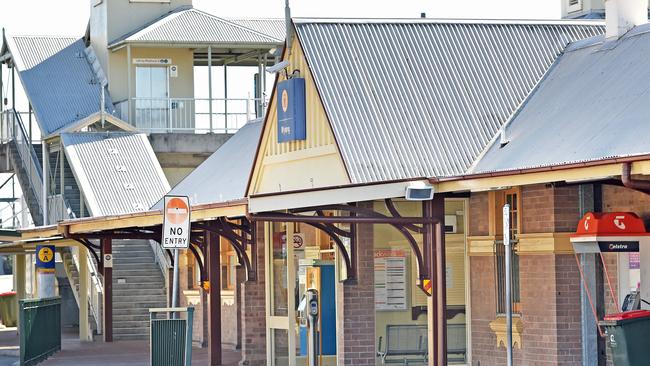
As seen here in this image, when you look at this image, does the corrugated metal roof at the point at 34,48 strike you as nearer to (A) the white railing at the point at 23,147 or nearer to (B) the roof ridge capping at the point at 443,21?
(A) the white railing at the point at 23,147

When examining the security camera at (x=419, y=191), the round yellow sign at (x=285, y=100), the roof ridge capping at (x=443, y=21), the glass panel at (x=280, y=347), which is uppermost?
the roof ridge capping at (x=443, y=21)

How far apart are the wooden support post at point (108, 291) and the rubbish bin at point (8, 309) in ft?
36.1

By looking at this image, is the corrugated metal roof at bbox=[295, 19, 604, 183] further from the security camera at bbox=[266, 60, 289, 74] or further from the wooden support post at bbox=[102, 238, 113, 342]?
the wooden support post at bbox=[102, 238, 113, 342]

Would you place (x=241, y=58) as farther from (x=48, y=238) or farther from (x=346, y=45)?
(x=346, y=45)

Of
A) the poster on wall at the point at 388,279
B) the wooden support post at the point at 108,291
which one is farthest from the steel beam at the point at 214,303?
the wooden support post at the point at 108,291

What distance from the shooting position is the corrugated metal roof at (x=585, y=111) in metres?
18.0

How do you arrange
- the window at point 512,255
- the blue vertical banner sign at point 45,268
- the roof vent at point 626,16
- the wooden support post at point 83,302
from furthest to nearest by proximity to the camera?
1. the wooden support post at point 83,302
2. the blue vertical banner sign at point 45,268
3. the roof vent at point 626,16
4. the window at point 512,255

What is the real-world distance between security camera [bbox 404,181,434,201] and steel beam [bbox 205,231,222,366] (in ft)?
30.8

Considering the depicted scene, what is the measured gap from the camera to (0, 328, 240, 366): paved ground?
2836cm

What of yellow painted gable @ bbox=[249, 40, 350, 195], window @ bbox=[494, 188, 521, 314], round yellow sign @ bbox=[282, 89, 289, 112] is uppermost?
round yellow sign @ bbox=[282, 89, 289, 112]

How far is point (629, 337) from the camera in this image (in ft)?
51.6

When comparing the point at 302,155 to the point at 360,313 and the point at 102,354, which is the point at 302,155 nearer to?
the point at 360,313

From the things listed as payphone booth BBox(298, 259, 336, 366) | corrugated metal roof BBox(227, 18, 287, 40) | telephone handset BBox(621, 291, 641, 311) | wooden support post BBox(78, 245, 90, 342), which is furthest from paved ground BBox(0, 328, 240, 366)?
corrugated metal roof BBox(227, 18, 287, 40)

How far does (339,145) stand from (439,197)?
119 inches
